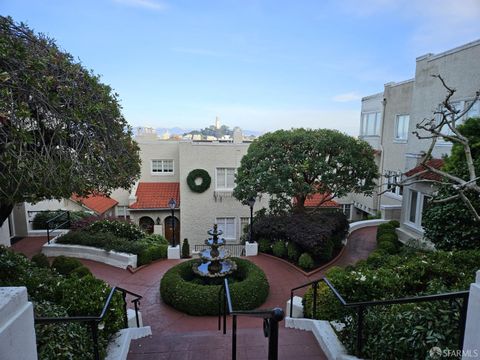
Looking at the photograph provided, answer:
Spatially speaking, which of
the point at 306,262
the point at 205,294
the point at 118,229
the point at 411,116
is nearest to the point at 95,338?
the point at 205,294

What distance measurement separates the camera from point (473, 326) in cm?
229

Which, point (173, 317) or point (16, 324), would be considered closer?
point (16, 324)

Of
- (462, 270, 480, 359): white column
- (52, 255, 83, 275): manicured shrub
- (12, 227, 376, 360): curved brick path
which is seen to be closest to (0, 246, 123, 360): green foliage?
(12, 227, 376, 360): curved brick path

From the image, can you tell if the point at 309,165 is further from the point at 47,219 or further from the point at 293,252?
the point at 47,219

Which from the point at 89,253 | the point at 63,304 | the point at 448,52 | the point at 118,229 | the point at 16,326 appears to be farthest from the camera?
the point at 118,229

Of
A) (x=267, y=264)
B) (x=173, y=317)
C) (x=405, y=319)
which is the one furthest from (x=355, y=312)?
(x=267, y=264)

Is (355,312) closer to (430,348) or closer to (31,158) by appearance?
(430,348)

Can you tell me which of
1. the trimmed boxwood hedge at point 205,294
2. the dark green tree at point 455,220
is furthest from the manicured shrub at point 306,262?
the dark green tree at point 455,220

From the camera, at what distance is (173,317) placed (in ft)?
25.3

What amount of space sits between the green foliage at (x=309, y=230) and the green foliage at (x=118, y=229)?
512cm

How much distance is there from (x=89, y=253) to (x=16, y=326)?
10200 millimetres

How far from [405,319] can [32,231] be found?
1489cm

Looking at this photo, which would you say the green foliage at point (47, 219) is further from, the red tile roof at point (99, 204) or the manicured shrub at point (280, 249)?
the manicured shrub at point (280, 249)

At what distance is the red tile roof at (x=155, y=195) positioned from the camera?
1794cm
